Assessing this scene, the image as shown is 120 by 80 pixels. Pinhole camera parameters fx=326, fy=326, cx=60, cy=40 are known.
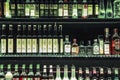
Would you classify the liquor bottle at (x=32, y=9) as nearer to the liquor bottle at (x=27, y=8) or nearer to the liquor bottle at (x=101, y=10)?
the liquor bottle at (x=27, y=8)

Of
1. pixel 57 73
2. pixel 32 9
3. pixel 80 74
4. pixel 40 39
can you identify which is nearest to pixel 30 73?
pixel 57 73

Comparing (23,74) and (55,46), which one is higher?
(55,46)

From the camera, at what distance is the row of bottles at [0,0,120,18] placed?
165 inches

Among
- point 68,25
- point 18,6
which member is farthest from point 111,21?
point 18,6

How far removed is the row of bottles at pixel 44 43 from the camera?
4156mm

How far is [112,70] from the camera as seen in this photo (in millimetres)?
4367

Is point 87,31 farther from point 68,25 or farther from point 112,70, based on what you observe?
point 112,70

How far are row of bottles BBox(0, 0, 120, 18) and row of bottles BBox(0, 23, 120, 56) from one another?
6.4 inches

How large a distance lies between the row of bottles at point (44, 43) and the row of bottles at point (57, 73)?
0.22m

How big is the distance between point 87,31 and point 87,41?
14 centimetres

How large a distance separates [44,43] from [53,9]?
46 cm

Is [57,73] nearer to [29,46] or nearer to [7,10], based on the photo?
[29,46]

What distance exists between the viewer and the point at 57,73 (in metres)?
4.32

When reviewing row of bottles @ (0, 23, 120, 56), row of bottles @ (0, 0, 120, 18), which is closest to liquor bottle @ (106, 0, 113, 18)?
row of bottles @ (0, 0, 120, 18)
